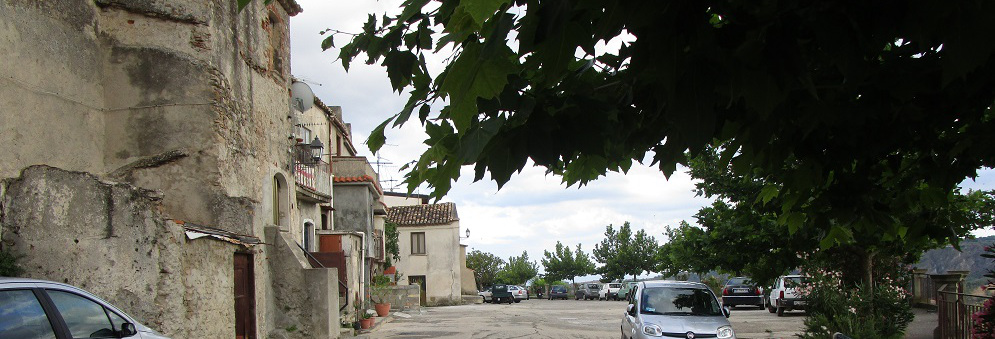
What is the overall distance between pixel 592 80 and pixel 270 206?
15482mm

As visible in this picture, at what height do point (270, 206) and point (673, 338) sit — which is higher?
point (270, 206)

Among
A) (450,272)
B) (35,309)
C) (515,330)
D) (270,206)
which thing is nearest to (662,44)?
(35,309)

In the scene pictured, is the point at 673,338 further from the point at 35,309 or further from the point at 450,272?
the point at 450,272

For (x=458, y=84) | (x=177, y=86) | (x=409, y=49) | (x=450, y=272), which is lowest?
(x=450, y=272)

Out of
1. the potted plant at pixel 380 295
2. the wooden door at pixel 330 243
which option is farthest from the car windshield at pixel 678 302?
the potted plant at pixel 380 295

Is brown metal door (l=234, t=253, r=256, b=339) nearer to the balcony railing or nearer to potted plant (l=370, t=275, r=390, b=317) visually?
the balcony railing

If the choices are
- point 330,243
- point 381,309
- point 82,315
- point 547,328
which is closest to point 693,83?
point 82,315

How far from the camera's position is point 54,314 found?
566cm

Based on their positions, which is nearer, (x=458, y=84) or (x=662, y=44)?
(x=662, y=44)

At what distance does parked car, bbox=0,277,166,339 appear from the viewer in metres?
5.21

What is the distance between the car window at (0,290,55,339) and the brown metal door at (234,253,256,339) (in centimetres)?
795

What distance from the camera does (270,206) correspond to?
17.6m

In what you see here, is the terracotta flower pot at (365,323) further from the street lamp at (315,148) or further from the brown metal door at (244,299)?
the brown metal door at (244,299)

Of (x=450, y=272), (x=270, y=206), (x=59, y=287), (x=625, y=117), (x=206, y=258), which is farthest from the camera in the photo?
(x=450, y=272)
